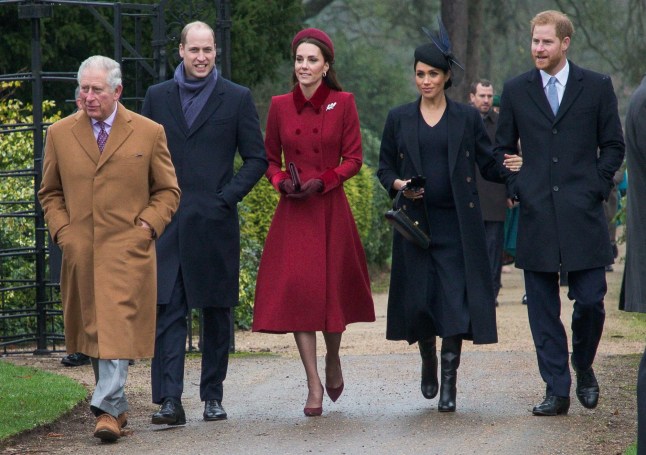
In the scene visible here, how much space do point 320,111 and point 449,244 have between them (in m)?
1.01

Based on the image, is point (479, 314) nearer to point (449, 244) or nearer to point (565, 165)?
point (449, 244)

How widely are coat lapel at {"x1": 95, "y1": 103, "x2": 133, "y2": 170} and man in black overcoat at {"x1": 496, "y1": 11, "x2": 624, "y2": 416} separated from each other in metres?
2.12

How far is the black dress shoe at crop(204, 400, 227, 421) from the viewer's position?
7430mm

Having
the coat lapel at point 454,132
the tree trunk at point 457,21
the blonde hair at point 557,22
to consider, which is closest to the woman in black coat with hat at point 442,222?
the coat lapel at point 454,132

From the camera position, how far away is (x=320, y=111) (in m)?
7.65

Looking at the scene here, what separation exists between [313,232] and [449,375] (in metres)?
1.06

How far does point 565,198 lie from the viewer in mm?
7367

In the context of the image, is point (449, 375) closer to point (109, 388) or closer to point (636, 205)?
point (109, 388)

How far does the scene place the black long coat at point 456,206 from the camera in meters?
7.56

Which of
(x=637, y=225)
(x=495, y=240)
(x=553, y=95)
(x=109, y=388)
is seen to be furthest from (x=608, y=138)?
(x=495, y=240)

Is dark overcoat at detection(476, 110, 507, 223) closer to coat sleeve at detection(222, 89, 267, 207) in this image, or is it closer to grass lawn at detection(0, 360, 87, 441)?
grass lawn at detection(0, 360, 87, 441)

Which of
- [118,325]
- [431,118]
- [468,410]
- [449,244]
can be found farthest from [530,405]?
[118,325]

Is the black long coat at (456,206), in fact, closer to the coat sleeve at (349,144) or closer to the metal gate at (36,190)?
the coat sleeve at (349,144)

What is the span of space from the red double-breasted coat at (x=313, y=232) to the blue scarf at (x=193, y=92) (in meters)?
0.45
